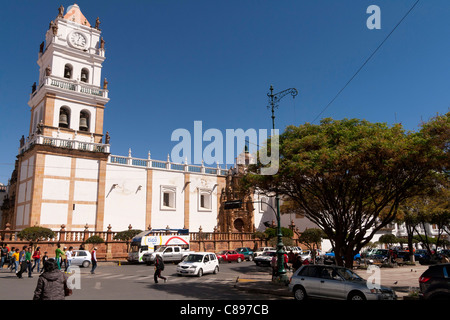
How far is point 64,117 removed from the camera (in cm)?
3450

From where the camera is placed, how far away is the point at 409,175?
13570 mm

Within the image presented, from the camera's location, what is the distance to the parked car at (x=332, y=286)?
11008mm

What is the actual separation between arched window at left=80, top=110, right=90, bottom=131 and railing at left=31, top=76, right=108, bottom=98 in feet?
6.95

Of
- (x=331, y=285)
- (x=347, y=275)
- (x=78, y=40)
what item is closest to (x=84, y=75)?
(x=78, y=40)

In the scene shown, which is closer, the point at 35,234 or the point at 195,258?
the point at 195,258

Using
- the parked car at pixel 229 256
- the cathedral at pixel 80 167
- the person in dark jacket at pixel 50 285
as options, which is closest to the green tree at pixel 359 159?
the person in dark jacket at pixel 50 285

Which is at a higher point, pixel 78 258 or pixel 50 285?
pixel 50 285

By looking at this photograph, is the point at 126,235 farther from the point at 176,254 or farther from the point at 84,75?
the point at 84,75

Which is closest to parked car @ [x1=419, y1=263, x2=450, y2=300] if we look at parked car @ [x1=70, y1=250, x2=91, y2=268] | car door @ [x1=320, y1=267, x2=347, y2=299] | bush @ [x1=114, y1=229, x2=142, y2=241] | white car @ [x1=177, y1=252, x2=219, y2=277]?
car door @ [x1=320, y1=267, x2=347, y2=299]

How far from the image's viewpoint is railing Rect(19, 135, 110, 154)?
1257 inches

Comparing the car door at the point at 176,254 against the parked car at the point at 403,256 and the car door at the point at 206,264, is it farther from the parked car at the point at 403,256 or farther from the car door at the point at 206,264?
the parked car at the point at 403,256

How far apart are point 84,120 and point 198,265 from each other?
22.4m
